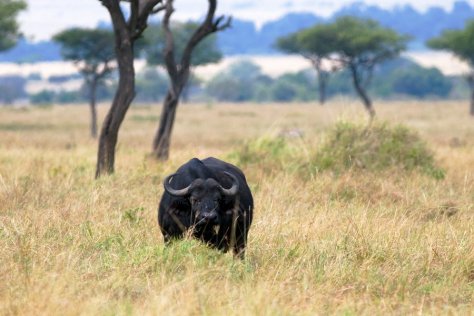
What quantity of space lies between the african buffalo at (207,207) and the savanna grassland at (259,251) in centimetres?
23

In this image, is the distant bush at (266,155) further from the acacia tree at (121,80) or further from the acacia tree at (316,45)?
the acacia tree at (316,45)

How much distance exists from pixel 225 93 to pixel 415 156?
4036 inches

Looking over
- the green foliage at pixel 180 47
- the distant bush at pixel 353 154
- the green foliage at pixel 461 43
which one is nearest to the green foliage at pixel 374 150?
the distant bush at pixel 353 154

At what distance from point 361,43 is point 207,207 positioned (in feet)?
133

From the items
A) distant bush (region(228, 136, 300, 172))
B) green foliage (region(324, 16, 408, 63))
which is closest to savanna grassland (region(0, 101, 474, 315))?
distant bush (region(228, 136, 300, 172))

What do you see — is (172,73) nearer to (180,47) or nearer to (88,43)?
(88,43)

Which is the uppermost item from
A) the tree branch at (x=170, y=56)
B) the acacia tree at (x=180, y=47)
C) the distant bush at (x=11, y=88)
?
the tree branch at (x=170, y=56)

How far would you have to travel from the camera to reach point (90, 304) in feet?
17.2

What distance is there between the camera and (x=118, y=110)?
41.3 feet

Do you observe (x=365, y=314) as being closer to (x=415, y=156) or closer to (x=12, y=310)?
(x=12, y=310)

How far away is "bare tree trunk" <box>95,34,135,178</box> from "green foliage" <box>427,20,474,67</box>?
4124cm

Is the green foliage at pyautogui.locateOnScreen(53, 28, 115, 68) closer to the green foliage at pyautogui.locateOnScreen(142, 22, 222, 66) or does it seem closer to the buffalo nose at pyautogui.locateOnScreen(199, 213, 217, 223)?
the green foliage at pyautogui.locateOnScreen(142, 22, 222, 66)

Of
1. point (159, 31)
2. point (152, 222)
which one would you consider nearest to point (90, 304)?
point (152, 222)

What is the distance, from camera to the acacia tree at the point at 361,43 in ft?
151
